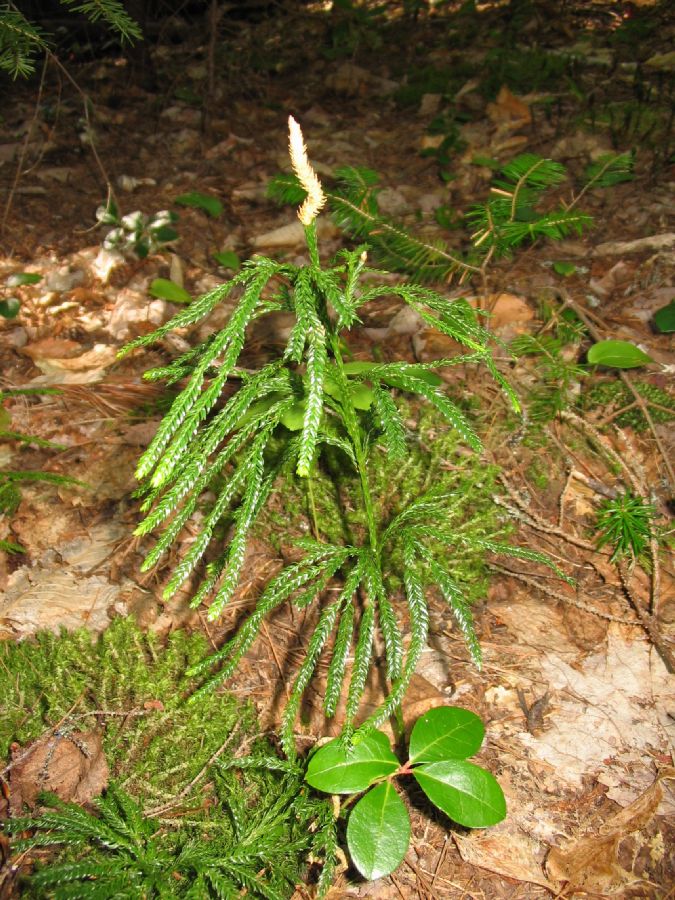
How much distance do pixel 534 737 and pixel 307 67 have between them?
22.0 ft

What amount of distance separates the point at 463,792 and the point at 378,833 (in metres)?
0.24

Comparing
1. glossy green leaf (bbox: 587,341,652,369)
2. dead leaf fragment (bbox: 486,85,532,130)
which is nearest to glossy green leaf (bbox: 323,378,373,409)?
glossy green leaf (bbox: 587,341,652,369)

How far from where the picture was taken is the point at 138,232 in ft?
13.7

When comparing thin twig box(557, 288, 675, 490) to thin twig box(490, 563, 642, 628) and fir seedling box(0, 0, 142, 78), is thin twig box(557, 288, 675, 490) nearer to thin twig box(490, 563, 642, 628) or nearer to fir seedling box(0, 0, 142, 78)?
thin twig box(490, 563, 642, 628)

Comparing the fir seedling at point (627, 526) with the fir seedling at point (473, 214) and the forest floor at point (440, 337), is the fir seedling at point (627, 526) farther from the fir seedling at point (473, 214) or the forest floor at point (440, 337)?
the fir seedling at point (473, 214)

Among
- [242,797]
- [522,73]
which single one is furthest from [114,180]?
[242,797]

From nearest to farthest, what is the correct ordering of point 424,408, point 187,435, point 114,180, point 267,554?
point 187,435, point 267,554, point 424,408, point 114,180

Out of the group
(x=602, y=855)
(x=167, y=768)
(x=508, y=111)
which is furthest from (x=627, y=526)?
(x=508, y=111)

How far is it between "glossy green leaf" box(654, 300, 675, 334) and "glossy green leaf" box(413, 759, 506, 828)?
2.25 meters

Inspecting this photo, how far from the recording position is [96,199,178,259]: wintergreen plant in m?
4.12

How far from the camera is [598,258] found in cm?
368

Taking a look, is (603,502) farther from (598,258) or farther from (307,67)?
(307,67)

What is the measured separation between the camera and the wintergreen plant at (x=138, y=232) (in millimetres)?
4121

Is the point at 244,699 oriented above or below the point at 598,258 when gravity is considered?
below
